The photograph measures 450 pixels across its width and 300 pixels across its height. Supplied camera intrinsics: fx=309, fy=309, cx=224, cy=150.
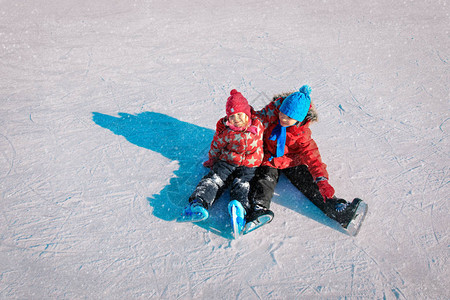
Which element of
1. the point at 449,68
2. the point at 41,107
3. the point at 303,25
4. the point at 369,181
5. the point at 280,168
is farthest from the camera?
the point at 303,25

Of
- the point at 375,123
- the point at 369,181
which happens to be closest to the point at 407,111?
the point at 375,123

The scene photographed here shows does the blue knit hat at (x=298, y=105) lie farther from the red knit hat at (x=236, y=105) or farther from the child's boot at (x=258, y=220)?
the child's boot at (x=258, y=220)

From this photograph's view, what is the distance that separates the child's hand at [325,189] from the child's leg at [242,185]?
55 centimetres

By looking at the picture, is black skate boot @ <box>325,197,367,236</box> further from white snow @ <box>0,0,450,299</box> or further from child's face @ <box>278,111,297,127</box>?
child's face @ <box>278,111,297,127</box>

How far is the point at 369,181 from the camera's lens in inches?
111

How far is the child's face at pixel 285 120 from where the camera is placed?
240 centimetres

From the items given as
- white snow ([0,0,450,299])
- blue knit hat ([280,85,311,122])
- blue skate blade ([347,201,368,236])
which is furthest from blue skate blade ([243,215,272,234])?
blue knit hat ([280,85,311,122])

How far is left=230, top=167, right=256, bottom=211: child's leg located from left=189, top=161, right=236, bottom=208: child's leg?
0.24 feet

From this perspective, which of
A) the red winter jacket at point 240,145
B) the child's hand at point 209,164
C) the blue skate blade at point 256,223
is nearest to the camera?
the blue skate blade at point 256,223

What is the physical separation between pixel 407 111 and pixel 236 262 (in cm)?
290

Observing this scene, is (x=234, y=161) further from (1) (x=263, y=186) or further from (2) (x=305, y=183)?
(2) (x=305, y=183)

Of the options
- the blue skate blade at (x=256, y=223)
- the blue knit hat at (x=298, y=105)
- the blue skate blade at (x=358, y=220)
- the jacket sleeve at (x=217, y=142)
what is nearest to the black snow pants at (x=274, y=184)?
the blue skate blade at (x=256, y=223)

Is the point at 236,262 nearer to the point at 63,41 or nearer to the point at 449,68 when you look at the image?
the point at 449,68

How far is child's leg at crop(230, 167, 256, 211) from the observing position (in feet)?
7.91
